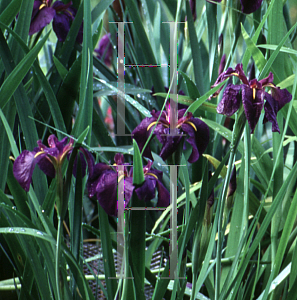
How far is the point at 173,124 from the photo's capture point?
0.38m

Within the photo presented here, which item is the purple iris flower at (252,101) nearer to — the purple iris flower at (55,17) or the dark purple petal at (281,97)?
the dark purple petal at (281,97)

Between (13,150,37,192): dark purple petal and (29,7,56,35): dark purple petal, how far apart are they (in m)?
0.31

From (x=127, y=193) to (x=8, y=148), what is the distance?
0.20m

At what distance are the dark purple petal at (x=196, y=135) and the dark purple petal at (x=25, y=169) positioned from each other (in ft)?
0.54

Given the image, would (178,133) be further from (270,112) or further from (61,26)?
(61,26)

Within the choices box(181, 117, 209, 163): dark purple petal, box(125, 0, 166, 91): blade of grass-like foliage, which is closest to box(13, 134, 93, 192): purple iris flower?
box(181, 117, 209, 163): dark purple petal

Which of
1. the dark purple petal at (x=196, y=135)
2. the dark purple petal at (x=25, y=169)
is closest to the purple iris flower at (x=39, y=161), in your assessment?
the dark purple petal at (x=25, y=169)

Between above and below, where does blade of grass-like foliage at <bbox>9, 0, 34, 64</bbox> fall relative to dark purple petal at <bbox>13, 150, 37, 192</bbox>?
above

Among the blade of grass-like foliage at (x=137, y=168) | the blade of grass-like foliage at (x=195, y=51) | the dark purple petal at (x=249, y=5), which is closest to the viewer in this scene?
the blade of grass-like foliage at (x=137, y=168)

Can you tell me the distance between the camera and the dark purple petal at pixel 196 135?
0.37 metres

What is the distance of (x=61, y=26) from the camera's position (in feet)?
1.87

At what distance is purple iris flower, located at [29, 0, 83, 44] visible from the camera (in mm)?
561

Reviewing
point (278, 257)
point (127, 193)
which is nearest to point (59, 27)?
point (127, 193)

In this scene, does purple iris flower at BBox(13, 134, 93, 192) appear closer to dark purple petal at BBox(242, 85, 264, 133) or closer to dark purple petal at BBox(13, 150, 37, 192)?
dark purple petal at BBox(13, 150, 37, 192)
